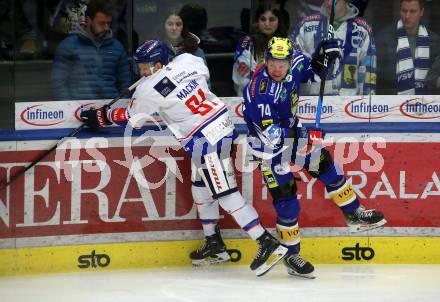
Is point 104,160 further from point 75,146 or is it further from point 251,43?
point 251,43

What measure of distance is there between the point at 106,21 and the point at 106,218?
1.20 metres

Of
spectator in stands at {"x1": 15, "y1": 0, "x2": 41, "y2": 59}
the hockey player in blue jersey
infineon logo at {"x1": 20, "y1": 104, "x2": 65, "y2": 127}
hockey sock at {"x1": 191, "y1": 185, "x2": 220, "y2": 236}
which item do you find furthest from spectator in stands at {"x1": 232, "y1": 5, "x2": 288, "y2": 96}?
spectator in stands at {"x1": 15, "y1": 0, "x2": 41, "y2": 59}

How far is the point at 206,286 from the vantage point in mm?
6219

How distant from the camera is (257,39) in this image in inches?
254

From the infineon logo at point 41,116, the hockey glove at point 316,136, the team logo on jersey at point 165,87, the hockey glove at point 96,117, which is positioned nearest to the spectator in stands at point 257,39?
the team logo on jersey at point 165,87

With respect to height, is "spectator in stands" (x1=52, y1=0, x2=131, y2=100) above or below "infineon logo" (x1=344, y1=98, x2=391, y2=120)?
above

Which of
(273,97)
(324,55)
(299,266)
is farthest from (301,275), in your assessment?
(324,55)

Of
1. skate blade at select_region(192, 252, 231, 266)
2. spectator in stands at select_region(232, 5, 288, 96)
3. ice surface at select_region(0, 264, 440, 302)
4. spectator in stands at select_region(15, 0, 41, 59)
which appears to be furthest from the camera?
skate blade at select_region(192, 252, 231, 266)

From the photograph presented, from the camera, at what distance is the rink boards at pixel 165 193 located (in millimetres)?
6359

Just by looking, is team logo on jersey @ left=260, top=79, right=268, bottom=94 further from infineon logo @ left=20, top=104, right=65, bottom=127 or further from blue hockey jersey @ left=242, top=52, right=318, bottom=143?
infineon logo @ left=20, top=104, right=65, bottom=127

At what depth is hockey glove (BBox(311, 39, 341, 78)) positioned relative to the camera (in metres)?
6.18

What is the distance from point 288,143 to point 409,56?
100 centimetres

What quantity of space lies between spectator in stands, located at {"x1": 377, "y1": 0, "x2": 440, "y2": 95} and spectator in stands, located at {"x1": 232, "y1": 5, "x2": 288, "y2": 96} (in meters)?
0.64

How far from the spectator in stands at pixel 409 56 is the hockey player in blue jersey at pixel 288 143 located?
1.68ft
